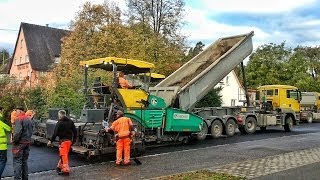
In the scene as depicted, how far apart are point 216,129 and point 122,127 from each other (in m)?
8.14

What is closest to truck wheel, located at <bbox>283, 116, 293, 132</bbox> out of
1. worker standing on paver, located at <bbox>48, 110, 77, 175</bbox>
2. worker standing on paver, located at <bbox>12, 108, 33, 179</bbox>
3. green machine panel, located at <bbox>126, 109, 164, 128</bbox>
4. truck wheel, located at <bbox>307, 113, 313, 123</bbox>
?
truck wheel, located at <bbox>307, 113, 313, 123</bbox>

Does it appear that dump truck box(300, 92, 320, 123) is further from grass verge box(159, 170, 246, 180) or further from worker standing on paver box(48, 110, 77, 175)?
worker standing on paver box(48, 110, 77, 175)

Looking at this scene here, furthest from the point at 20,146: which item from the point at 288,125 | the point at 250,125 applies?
the point at 288,125

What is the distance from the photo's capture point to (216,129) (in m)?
18.7

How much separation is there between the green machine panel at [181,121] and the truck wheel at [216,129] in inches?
98.2

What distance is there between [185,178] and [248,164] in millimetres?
2727

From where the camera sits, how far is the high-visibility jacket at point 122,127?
447 inches

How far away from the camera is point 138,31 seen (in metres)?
31.4

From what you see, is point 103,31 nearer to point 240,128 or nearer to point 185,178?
point 240,128

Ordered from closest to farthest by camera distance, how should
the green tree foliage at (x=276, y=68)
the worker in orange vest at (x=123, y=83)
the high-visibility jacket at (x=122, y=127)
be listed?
the high-visibility jacket at (x=122, y=127)
the worker in orange vest at (x=123, y=83)
the green tree foliage at (x=276, y=68)

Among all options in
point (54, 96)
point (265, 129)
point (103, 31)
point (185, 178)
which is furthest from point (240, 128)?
point (103, 31)

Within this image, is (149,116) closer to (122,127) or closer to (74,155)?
(122,127)

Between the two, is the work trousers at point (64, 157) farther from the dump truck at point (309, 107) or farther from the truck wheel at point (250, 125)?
the dump truck at point (309, 107)

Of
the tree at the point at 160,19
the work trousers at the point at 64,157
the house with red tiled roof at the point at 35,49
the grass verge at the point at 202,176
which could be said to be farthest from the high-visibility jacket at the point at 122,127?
the house with red tiled roof at the point at 35,49
